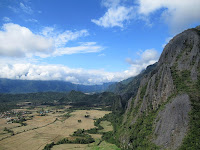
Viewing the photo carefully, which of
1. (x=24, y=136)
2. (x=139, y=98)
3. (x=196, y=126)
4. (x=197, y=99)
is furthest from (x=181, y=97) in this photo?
(x=24, y=136)

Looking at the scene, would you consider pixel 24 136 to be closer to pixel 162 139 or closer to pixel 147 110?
pixel 147 110

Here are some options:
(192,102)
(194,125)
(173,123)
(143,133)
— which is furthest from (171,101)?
(143,133)

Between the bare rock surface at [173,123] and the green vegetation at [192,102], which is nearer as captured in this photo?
the green vegetation at [192,102]

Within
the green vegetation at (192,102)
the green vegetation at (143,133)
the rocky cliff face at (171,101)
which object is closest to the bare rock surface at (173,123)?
the rocky cliff face at (171,101)

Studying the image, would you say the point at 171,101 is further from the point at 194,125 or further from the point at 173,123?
the point at 194,125

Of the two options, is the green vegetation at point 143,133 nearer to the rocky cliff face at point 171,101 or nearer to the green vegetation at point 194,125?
the rocky cliff face at point 171,101

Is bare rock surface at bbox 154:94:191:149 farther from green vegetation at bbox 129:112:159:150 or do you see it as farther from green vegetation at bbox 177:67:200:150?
green vegetation at bbox 129:112:159:150

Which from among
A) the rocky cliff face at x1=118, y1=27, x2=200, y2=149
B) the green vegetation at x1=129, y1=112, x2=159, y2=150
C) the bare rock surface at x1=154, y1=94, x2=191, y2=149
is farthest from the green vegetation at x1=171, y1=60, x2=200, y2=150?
the green vegetation at x1=129, y1=112, x2=159, y2=150

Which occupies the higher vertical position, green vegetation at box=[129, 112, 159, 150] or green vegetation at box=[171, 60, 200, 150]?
green vegetation at box=[171, 60, 200, 150]
